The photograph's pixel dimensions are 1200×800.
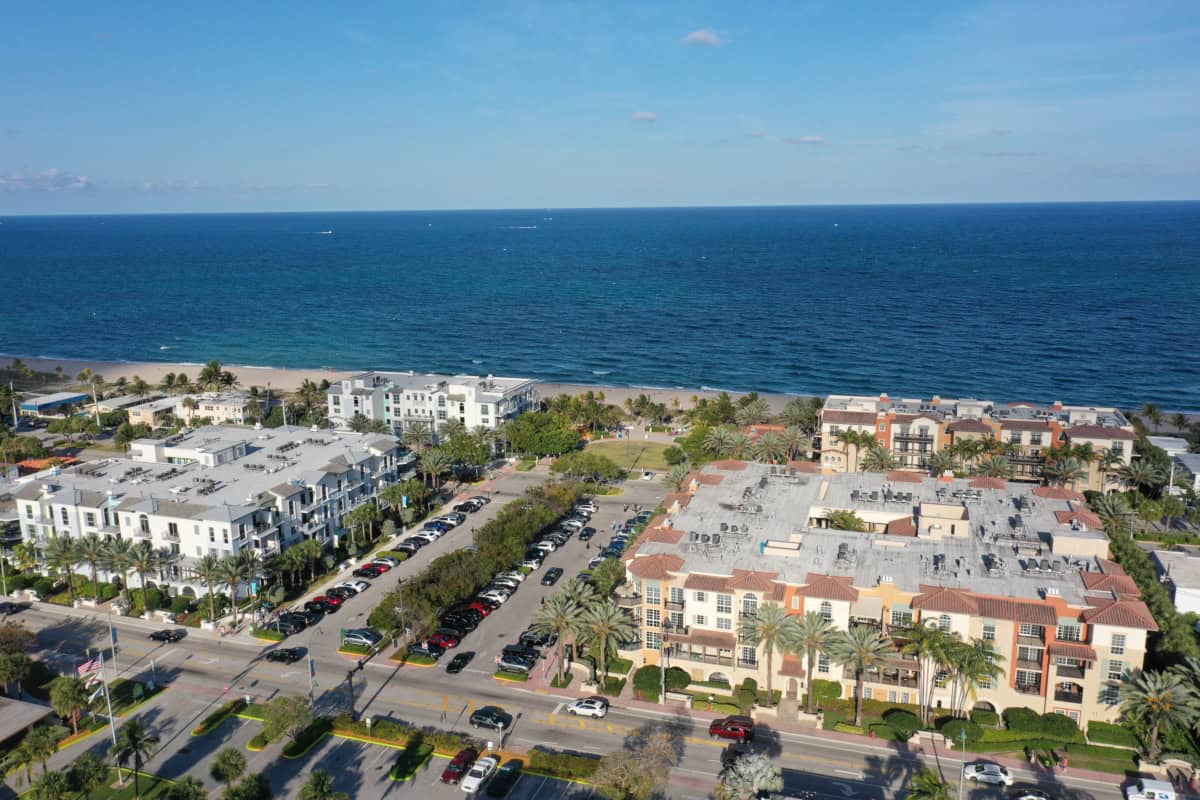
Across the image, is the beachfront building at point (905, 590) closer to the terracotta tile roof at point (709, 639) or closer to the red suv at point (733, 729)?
the terracotta tile roof at point (709, 639)

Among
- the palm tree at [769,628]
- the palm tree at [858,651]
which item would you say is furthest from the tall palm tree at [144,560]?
the palm tree at [858,651]

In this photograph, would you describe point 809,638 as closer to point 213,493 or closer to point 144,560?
point 144,560

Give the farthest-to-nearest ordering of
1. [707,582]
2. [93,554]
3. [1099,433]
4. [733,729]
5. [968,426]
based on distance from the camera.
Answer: [968,426], [1099,433], [93,554], [707,582], [733,729]

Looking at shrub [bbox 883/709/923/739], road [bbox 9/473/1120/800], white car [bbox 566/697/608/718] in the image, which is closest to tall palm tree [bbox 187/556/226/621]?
road [bbox 9/473/1120/800]

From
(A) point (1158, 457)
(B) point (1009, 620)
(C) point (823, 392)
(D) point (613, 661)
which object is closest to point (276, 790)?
(D) point (613, 661)

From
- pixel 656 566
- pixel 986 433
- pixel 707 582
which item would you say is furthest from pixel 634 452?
pixel 707 582

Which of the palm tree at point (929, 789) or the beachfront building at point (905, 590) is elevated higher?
the beachfront building at point (905, 590)

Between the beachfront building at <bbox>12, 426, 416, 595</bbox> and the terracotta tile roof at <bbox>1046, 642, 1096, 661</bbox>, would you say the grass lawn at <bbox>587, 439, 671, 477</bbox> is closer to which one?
the beachfront building at <bbox>12, 426, 416, 595</bbox>
